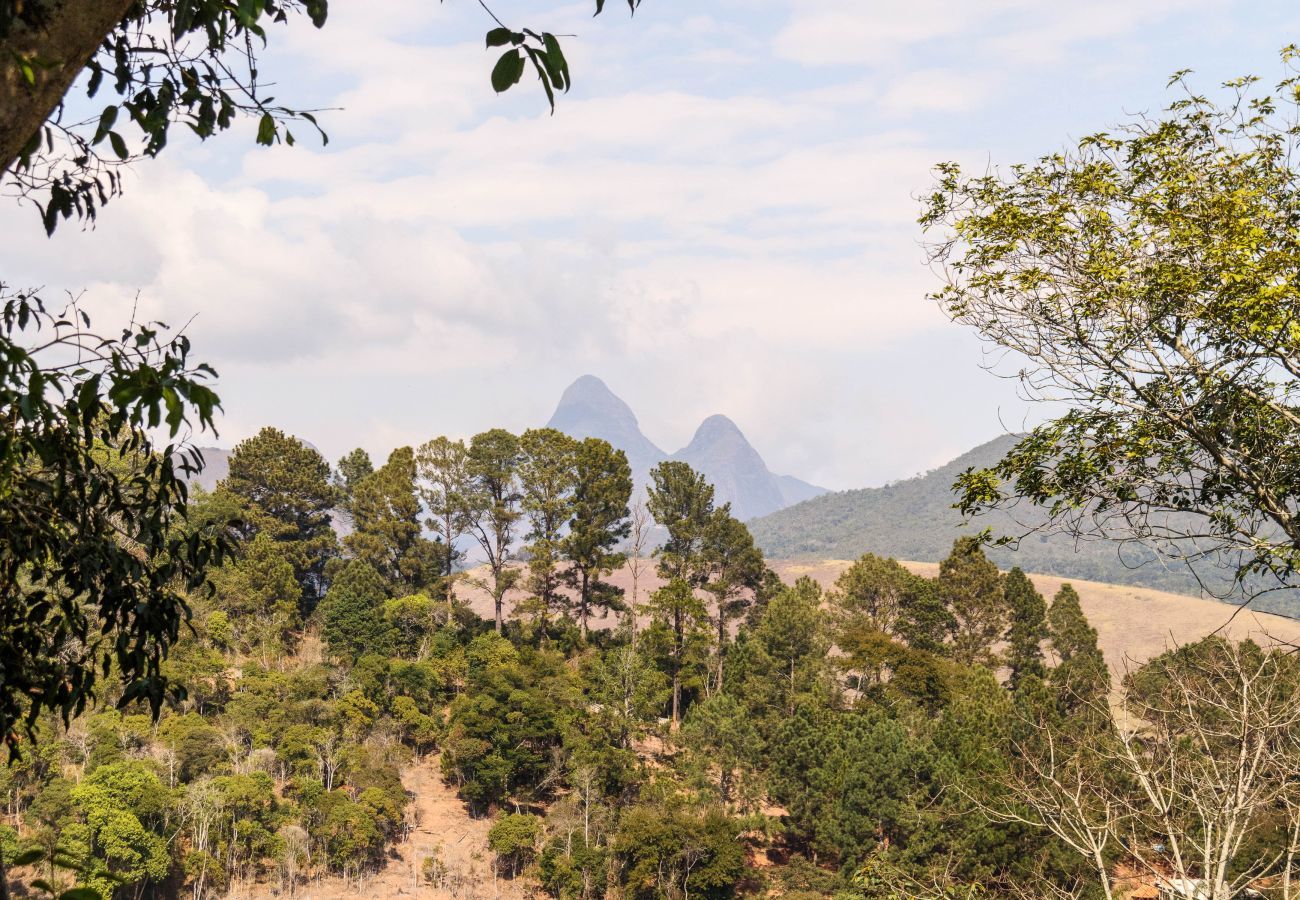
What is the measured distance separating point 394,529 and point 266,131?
4117 cm

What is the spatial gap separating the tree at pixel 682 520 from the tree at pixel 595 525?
78.9 inches

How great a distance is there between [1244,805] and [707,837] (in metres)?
20.4

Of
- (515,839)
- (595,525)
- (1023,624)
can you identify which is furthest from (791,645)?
(515,839)

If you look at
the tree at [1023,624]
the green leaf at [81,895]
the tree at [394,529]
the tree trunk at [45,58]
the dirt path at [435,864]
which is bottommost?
the dirt path at [435,864]

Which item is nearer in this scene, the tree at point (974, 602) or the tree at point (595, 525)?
the tree at point (595, 525)

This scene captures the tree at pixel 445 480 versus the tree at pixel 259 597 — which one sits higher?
the tree at pixel 445 480

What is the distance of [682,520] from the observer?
150 ft

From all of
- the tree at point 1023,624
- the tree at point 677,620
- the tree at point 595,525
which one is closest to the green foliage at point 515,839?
the tree at point 677,620

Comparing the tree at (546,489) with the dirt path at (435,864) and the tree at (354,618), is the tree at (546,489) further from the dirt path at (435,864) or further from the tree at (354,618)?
the dirt path at (435,864)

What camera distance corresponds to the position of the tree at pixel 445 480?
4394 cm

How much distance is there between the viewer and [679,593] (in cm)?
4031

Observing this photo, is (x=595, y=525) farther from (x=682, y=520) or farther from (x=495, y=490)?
(x=495, y=490)

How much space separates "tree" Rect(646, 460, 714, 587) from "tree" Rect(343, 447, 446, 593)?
1101 cm

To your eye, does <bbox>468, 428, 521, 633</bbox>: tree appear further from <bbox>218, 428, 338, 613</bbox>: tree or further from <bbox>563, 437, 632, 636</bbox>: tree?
<bbox>218, 428, 338, 613</bbox>: tree
